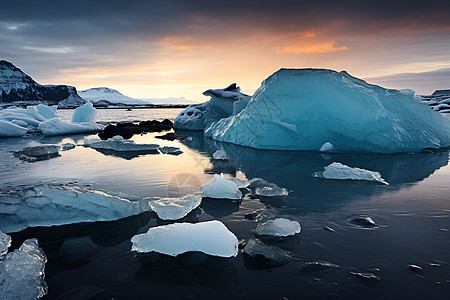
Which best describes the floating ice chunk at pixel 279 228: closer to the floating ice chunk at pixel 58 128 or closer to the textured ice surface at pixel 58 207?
the textured ice surface at pixel 58 207

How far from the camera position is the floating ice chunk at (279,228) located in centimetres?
278

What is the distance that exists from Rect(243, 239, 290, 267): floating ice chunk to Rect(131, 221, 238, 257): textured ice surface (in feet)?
0.46

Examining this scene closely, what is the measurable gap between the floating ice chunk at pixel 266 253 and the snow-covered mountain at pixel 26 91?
104 meters

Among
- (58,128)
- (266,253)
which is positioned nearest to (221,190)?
(266,253)

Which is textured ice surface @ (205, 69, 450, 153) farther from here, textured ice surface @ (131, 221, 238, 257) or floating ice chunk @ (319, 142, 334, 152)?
textured ice surface @ (131, 221, 238, 257)

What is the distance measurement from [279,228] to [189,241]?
94 cm

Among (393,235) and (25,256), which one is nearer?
(25,256)

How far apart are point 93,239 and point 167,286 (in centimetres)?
121

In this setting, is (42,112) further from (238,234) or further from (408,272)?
(408,272)

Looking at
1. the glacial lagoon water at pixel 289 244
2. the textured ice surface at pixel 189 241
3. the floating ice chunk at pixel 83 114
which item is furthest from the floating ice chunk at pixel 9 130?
the textured ice surface at pixel 189 241

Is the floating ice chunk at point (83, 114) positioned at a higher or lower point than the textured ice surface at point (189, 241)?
higher

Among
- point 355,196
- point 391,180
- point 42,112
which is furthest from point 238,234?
point 42,112

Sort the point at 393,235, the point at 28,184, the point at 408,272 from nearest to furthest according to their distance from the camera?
the point at 408,272 < the point at 393,235 < the point at 28,184

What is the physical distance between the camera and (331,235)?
2781mm
